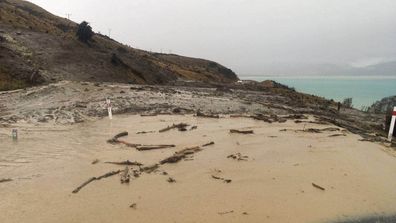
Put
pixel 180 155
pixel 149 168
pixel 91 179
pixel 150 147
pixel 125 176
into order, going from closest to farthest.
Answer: pixel 91 179 < pixel 125 176 < pixel 149 168 < pixel 180 155 < pixel 150 147

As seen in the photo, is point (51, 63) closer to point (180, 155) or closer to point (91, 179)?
point (180, 155)

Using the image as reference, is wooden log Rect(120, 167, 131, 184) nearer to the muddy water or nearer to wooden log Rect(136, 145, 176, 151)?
the muddy water

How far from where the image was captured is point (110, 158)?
27.9ft

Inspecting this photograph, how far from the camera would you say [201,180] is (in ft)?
23.8

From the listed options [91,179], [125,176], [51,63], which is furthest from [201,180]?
[51,63]

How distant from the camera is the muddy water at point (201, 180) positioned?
5922 mm

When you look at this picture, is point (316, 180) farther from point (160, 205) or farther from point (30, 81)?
point (30, 81)

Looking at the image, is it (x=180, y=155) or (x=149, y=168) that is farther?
(x=180, y=155)

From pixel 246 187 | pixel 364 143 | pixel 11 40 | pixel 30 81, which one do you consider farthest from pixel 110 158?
pixel 11 40

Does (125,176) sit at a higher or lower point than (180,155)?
lower

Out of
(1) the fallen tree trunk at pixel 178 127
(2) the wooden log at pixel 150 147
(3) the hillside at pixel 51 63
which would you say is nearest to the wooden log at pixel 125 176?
(2) the wooden log at pixel 150 147

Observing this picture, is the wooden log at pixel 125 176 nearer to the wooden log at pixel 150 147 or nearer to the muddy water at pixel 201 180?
the muddy water at pixel 201 180

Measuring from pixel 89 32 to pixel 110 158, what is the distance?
31.4 metres

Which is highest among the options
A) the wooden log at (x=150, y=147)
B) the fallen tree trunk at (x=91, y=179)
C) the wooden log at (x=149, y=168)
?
the wooden log at (x=150, y=147)
